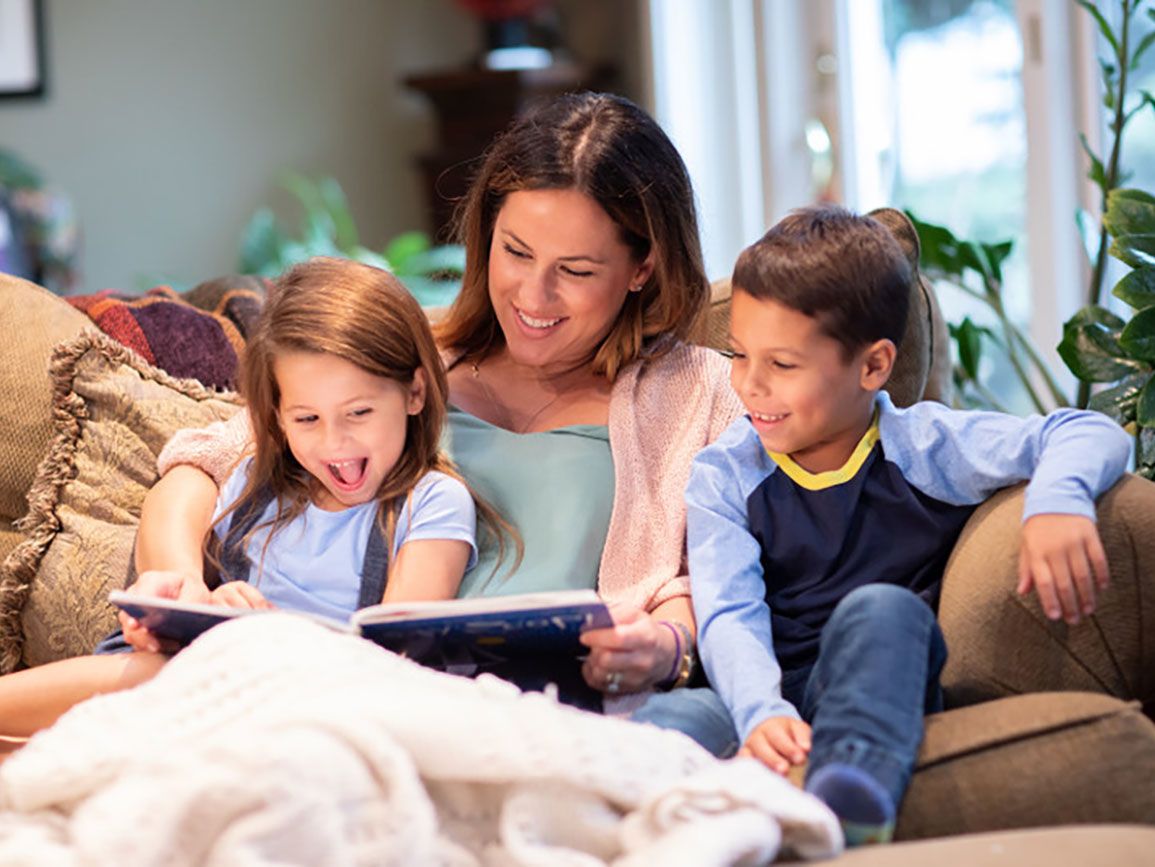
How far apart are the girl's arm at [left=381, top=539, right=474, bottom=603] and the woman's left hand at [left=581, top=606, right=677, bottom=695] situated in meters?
0.23

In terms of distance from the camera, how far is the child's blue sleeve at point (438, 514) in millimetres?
1841

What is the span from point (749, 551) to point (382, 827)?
67 centimetres

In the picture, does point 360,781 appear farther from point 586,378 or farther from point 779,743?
point 586,378

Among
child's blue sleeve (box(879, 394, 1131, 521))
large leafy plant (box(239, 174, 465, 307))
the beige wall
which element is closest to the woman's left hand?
child's blue sleeve (box(879, 394, 1131, 521))

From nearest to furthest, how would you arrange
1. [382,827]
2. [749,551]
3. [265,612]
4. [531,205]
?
[382,827] < [265,612] < [749,551] < [531,205]

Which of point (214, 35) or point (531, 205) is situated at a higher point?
point (214, 35)

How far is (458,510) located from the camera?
6.12ft

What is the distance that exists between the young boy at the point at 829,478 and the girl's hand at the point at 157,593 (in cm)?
57

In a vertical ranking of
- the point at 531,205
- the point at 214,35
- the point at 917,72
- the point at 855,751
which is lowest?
the point at 855,751

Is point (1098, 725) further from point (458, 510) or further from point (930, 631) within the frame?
point (458, 510)

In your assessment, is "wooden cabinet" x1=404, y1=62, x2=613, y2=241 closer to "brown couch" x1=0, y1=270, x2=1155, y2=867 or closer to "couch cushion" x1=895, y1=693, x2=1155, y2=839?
"brown couch" x1=0, y1=270, x2=1155, y2=867

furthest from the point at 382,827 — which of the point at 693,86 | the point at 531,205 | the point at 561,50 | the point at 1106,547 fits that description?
the point at 561,50

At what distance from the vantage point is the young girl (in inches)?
71.6

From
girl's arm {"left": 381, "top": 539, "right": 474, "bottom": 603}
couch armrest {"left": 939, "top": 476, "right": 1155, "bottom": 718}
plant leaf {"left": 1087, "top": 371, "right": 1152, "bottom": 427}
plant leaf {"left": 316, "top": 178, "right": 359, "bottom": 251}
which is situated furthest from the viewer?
plant leaf {"left": 316, "top": 178, "right": 359, "bottom": 251}
